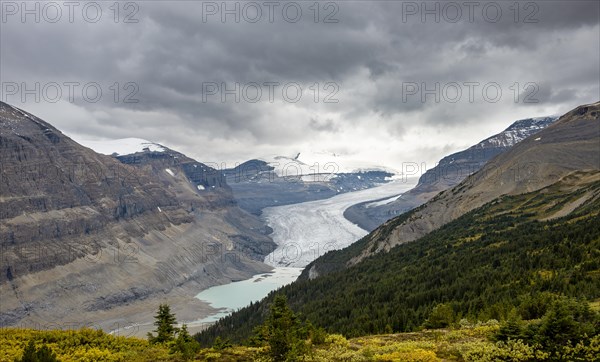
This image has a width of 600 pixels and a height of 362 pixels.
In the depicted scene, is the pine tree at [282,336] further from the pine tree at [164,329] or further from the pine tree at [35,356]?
the pine tree at [164,329]

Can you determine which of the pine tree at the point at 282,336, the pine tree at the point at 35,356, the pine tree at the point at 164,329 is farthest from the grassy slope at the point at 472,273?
the pine tree at the point at 35,356

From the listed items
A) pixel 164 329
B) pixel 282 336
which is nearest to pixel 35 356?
pixel 282 336

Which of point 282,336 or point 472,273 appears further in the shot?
point 472,273

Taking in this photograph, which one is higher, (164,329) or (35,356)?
(35,356)

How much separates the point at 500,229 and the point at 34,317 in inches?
7089

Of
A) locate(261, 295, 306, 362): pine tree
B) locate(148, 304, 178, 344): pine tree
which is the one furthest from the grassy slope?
Answer: locate(148, 304, 178, 344): pine tree

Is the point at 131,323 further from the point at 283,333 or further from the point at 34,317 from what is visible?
the point at 283,333

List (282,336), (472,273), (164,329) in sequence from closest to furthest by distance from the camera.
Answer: (282,336)
(164,329)
(472,273)

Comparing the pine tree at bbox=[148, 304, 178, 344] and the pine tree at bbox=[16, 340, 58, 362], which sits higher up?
the pine tree at bbox=[16, 340, 58, 362]

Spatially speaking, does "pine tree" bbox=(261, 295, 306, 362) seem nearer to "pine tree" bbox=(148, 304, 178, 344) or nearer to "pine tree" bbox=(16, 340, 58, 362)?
"pine tree" bbox=(16, 340, 58, 362)

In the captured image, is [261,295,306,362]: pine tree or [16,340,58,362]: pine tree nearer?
[16,340,58,362]: pine tree

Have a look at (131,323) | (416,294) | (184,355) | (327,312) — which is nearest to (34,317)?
(131,323)

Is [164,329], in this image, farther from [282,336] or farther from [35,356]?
[35,356]

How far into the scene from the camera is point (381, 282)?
106 m
